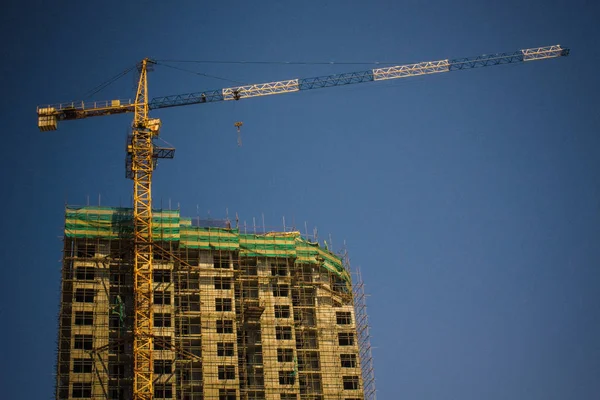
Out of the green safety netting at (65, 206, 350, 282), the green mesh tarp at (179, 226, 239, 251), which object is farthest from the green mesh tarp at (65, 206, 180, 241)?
the green mesh tarp at (179, 226, 239, 251)

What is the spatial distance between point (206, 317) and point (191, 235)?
9.76 metres

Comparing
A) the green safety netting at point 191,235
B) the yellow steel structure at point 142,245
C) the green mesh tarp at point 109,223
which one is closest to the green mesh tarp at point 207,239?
the green safety netting at point 191,235

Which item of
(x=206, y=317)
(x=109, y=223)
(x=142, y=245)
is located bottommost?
(x=206, y=317)

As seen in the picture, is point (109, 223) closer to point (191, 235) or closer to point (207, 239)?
point (191, 235)

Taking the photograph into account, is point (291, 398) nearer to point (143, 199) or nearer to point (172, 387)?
point (172, 387)

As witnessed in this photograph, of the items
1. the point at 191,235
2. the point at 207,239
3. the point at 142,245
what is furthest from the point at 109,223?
the point at 207,239

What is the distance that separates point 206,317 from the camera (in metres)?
112

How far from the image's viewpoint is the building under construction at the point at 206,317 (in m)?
107

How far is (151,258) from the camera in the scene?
360ft

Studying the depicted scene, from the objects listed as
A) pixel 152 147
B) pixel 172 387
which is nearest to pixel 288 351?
pixel 172 387

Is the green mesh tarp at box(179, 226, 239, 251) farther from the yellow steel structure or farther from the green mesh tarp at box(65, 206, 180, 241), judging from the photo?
the yellow steel structure

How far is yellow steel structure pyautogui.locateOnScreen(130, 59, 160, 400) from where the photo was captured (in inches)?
4120

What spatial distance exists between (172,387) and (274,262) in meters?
19.8

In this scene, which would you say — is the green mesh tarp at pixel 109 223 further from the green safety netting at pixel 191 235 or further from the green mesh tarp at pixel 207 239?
the green mesh tarp at pixel 207 239
